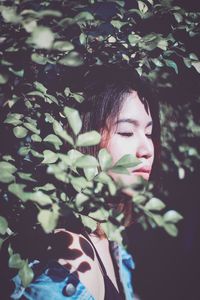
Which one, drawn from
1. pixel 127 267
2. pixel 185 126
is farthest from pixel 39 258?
pixel 185 126

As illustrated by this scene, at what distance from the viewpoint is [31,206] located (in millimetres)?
949

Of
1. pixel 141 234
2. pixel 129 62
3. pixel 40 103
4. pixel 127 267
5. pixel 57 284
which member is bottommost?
pixel 141 234

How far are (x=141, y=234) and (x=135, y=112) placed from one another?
11.3ft

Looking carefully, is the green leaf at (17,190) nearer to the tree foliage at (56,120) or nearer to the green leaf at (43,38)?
the tree foliage at (56,120)

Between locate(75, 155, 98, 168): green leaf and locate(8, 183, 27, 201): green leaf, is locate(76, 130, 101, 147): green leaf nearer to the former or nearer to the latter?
locate(75, 155, 98, 168): green leaf

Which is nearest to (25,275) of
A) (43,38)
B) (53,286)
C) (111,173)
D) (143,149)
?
(53,286)

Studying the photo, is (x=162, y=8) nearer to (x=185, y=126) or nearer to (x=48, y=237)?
(x=48, y=237)

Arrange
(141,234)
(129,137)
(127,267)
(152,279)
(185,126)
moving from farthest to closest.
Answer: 1. (141,234)
2. (152,279)
3. (185,126)
4. (127,267)
5. (129,137)

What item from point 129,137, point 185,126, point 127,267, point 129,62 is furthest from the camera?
point 185,126

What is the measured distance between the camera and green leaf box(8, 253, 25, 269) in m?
0.87

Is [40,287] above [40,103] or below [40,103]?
below

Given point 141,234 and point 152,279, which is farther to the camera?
point 141,234

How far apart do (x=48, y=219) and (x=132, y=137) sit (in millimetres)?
1031

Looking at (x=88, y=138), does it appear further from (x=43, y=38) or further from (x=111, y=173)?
(x=111, y=173)
